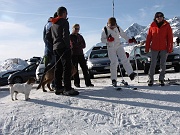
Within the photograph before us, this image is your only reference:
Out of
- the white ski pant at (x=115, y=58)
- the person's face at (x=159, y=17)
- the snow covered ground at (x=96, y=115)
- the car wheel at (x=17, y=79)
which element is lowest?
the snow covered ground at (x=96, y=115)

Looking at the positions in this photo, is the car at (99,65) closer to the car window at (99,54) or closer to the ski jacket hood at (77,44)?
the car window at (99,54)

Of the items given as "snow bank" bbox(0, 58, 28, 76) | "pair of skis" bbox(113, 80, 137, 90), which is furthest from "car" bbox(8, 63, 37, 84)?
"snow bank" bbox(0, 58, 28, 76)

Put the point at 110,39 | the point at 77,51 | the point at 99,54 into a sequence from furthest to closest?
the point at 99,54 → the point at 77,51 → the point at 110,39

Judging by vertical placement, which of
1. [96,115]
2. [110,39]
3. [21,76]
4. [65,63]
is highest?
[110,39]

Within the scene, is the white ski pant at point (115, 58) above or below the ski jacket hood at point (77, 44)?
below

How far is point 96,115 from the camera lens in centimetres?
480

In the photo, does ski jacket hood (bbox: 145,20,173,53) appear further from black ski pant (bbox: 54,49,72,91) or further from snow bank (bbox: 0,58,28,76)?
snow bank (bbox: 0,58,28,76)

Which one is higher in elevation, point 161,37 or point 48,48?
point 161,37

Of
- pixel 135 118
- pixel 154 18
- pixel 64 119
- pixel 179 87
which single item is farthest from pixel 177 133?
pixel 154 18

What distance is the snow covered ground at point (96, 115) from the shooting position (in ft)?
14.0

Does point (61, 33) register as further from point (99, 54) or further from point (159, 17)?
point (99, 54)

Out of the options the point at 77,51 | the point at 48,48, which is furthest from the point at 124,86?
the point at 48,48

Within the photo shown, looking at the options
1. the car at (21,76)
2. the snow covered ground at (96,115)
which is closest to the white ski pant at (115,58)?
the snow covered ground at (96,115)

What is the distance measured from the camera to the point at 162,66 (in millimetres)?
7207
